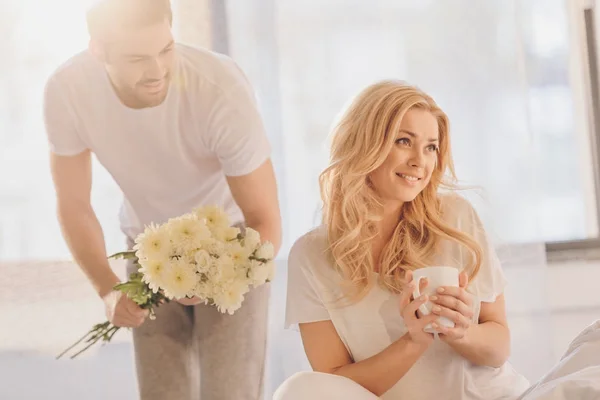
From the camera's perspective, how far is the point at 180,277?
2031mm

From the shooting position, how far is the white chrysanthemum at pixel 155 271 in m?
2.04

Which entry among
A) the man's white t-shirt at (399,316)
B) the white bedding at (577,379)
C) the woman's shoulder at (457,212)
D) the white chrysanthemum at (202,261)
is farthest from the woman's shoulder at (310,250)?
the white bedding at (577,379)

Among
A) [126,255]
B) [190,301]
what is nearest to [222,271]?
[190,301]

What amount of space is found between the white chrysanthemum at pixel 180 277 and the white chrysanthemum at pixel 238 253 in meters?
0.11

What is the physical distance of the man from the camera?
2357mm

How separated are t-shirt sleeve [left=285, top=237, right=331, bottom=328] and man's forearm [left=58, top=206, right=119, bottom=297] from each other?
71 centimetres

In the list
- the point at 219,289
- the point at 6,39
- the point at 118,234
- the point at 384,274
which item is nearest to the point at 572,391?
the point at 384,274

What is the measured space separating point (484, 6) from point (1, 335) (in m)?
1.93

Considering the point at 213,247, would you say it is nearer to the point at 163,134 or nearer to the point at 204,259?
the point at 204,259

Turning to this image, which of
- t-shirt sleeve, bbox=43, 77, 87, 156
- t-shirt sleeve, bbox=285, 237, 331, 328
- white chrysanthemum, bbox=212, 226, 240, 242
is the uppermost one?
t-shirt sleeve, bbox=43, 77, 87, 156

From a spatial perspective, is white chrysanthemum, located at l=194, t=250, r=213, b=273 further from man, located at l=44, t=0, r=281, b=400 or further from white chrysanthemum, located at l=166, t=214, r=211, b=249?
man, located at l=44, t=0, r=281, b=400

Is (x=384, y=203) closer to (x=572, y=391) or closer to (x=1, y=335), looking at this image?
(x=572, y=391)

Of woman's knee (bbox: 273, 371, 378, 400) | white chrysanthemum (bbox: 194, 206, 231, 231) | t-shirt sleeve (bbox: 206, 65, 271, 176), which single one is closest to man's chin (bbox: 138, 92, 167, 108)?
t-shirt sleeve (bbox: 206, 65, 271, 176)

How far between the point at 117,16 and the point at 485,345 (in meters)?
1.40
